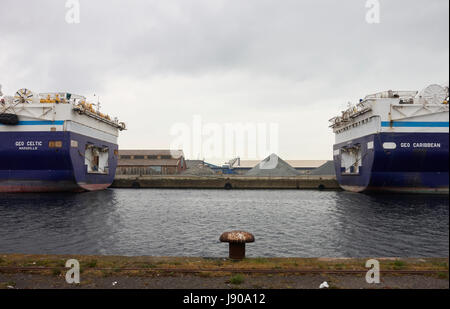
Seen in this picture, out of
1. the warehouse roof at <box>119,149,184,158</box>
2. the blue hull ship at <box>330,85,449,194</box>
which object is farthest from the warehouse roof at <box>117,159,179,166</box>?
the blue hull ship at <box>330,85,449,194</box>

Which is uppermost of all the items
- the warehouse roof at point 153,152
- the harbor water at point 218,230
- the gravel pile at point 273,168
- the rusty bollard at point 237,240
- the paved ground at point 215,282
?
the warehouse roof at point 153,152

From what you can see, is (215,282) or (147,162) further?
(147,162)

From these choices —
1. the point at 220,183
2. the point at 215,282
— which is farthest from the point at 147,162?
the point at 215,282

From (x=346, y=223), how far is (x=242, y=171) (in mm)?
103673

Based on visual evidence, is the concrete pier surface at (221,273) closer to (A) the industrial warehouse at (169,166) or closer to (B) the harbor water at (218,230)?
(B) the harbor water at (218,230)

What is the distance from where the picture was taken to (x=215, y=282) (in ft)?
25.5

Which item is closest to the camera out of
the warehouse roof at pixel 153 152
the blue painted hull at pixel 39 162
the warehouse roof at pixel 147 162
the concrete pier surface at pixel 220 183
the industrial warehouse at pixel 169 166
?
the blue painted hull at pixel 39 162

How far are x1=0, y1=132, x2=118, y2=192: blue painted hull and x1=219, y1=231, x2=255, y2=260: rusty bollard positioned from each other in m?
34.9

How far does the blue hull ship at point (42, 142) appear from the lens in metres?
38.5

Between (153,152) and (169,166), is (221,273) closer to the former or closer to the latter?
(169,166)

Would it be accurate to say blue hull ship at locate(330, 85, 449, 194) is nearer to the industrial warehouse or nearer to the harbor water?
the harbor water

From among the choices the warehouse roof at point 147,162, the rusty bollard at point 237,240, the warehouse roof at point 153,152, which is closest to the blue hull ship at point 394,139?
the rusty bollard at point 237,240

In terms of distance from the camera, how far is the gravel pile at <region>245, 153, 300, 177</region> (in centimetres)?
9050

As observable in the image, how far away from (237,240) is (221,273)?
150cm
